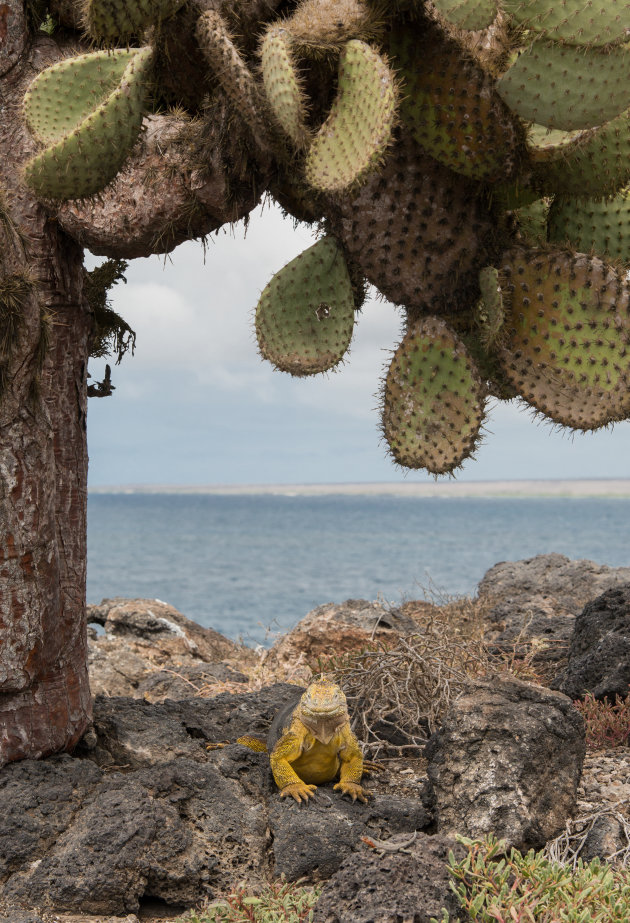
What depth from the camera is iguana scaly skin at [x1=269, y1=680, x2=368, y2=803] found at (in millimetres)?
4383

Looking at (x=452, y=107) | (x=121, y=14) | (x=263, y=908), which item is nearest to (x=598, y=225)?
(x=452, y=107)

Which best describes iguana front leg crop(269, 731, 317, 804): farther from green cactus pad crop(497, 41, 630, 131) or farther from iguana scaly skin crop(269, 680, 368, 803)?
green cactus pad crop(497, 41, 630, 131)

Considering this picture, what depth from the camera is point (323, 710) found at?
438 centimetres

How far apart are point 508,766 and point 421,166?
118 inches

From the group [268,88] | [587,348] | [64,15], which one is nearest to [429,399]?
[587,348]

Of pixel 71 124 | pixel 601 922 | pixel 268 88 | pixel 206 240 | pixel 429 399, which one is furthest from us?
pixel 206 240

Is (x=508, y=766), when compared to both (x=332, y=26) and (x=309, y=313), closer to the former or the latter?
(x=309, y=313)

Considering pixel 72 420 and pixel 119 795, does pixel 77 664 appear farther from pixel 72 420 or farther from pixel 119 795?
pixel 72 420

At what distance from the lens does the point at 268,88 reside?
397 cm

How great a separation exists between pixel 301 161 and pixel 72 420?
187cm

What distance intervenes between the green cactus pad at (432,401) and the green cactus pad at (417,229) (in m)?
0.22

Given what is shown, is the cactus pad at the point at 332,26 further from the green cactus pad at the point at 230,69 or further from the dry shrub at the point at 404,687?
the dry shrub at the point at 404,687

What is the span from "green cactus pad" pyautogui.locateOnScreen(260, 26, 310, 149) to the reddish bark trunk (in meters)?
1.47

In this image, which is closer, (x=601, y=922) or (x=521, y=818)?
(x=601, y=922)
